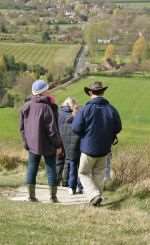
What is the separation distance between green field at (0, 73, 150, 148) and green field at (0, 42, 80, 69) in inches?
975

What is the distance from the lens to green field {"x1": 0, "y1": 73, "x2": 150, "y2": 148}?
46.5m

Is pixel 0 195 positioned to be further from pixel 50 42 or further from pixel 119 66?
pixel 50 42

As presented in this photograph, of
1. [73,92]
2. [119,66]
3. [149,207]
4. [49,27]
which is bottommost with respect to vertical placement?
[49,27]

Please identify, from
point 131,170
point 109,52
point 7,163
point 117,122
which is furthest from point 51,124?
point 109,52

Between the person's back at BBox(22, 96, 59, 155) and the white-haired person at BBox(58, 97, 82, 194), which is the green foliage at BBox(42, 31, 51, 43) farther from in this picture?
the person's back at BBox(22, 96, 59, 155)

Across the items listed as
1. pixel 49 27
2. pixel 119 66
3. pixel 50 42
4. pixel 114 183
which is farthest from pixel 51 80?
pixel 114 183

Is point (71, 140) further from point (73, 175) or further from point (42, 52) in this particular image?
point (42, 52)

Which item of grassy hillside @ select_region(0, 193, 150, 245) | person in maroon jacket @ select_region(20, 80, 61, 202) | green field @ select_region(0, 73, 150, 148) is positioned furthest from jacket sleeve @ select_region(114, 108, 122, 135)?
green field @ select_region(0, 73, 150, 148)

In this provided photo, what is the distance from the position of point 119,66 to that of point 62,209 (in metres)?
97.1

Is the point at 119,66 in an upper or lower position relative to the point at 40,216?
lower

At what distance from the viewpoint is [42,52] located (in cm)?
12262

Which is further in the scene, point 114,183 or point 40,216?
point 114,183

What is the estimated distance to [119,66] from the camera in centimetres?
10331

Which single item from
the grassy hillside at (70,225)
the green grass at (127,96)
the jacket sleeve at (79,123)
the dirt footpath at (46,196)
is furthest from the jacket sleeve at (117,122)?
the green grass at (127,96)
